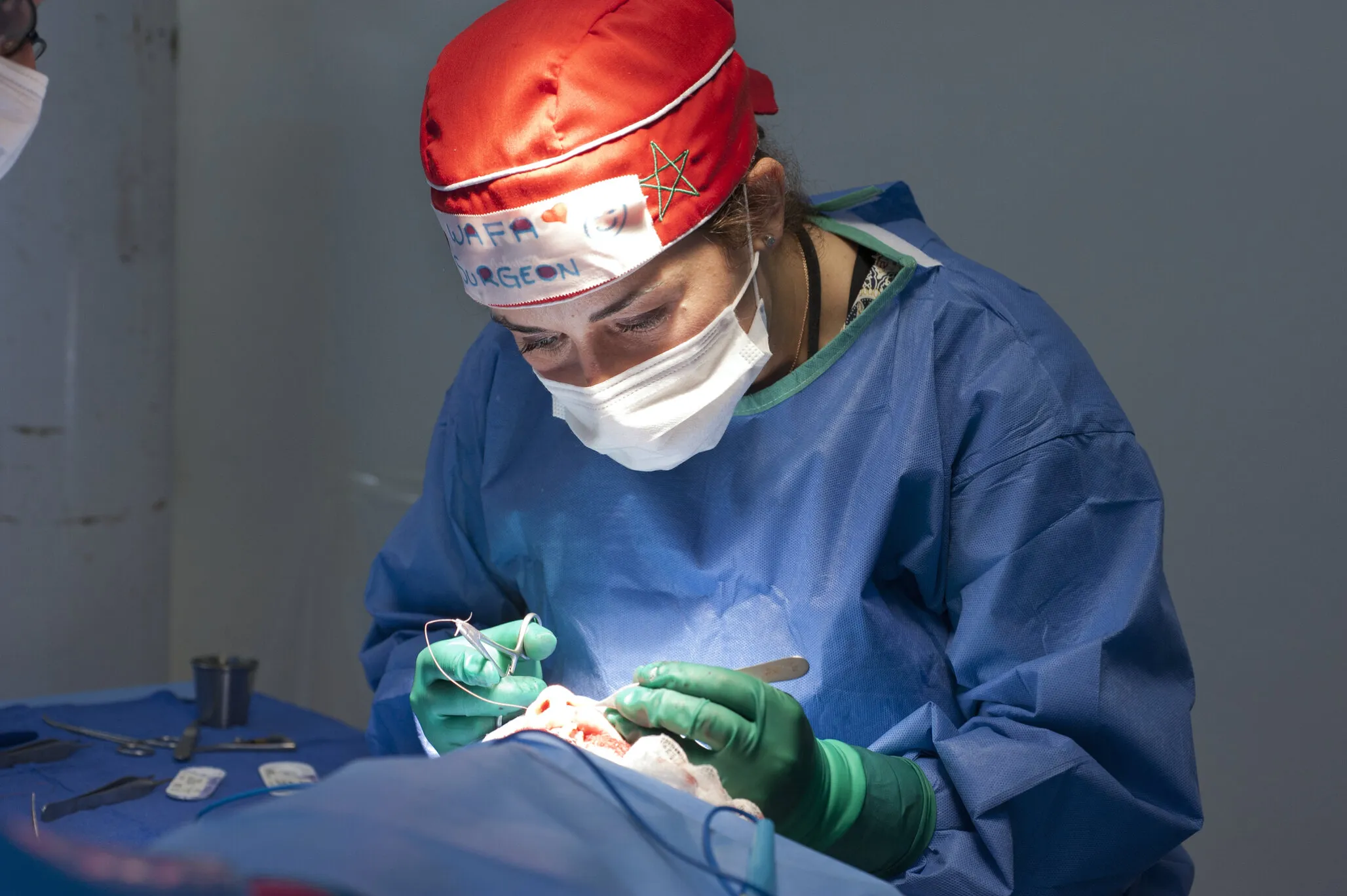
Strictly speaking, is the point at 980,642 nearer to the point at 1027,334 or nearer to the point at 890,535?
the point at 890,535

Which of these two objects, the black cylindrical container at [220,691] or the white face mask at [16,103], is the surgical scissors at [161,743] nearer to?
the black cylindrical container at [220,691]

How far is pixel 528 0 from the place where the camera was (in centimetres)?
155

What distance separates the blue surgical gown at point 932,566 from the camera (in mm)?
1396

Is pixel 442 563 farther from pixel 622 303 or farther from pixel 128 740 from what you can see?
pixel 128 740

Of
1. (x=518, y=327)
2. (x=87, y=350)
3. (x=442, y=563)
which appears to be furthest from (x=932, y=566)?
(x=87, y=350)

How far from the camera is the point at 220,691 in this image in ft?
8.17

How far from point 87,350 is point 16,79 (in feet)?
4.45

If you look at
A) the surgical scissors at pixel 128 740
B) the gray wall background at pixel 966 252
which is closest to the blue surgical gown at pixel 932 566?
the gray wall background at pixel 966 252

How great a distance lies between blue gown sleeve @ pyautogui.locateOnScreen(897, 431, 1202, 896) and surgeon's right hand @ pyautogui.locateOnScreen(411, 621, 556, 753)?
0.54 meters

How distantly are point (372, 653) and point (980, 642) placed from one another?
104 cm

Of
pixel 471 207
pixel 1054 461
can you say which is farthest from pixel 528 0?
pixel 1054 461

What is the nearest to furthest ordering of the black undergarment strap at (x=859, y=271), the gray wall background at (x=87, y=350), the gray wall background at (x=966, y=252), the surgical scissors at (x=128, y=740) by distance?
1. the black undergarment strap at (x=859, y=271)
2. the gray wall background at (x=966, y=252)
3. the surgical scissors at (x=128, y=740)
4. the gray wall background at (x=87, y=350)

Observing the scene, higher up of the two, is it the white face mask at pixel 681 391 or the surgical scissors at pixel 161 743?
the white face mask at pixel 681 391

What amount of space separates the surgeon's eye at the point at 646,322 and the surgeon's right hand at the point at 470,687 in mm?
443
